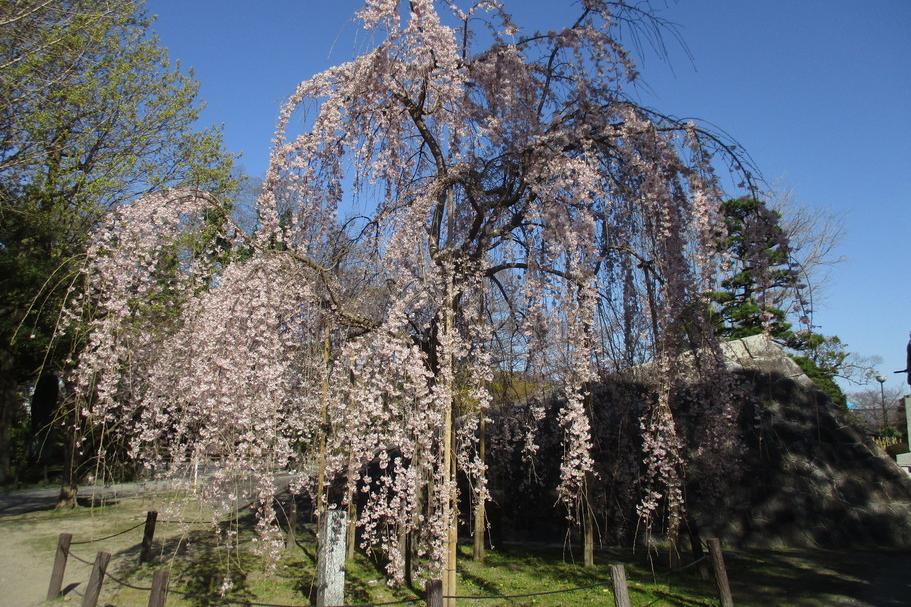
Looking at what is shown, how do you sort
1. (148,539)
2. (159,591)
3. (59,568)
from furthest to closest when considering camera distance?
(148,539) < (59,568) < (159,591)

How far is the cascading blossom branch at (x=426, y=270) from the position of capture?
14.5ft

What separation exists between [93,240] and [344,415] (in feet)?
7.84

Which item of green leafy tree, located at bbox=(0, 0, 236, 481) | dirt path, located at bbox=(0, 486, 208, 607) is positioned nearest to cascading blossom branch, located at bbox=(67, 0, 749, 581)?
dirt path, located at bbox=(0, 486, 208, 607)

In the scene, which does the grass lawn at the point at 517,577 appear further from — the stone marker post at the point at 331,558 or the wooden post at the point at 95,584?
the wooden post at the point at 95,584

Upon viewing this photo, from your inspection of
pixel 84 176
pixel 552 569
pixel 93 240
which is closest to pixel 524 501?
pixel 552 569

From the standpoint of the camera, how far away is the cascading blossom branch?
14.5 ft

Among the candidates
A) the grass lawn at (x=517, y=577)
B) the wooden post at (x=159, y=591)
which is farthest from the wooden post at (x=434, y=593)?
the wooden post at (x=159, y=591)

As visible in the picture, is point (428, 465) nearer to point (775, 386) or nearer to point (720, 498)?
point (720, 498)

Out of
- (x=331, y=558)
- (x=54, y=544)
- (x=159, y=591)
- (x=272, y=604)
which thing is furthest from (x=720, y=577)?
(x=54, y=544)

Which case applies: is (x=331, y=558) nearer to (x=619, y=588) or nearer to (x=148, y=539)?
(x=619, y=588)

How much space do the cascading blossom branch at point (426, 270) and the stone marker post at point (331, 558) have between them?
0.96ft

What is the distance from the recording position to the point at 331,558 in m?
5.04

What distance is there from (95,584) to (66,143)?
9218 mm

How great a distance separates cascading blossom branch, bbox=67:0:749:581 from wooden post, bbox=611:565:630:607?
66cm
